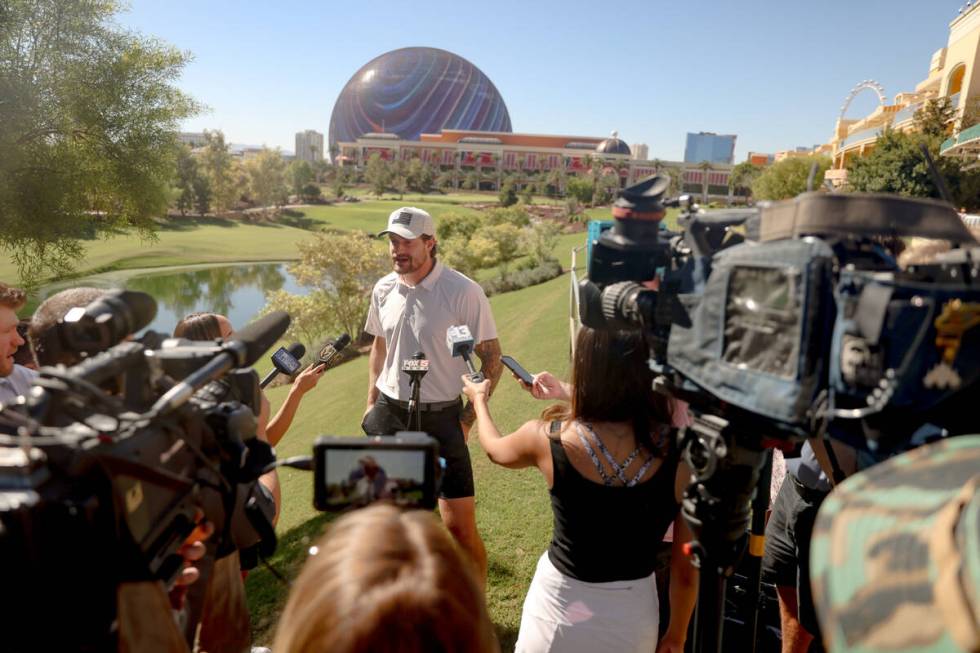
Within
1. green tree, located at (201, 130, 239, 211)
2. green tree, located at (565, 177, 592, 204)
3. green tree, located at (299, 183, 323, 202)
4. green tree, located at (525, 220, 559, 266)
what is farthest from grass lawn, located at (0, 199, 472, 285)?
green tree, located at (525, 220, 559, 266)

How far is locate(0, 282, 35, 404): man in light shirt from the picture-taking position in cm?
287

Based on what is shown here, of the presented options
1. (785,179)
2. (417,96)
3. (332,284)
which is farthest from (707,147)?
(332,284)

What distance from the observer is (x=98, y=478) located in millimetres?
1019

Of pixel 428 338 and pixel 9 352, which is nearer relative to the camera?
pixel 9 352

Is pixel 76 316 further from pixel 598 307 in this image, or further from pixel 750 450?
pixel 750 450

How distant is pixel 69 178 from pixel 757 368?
44.9 feet

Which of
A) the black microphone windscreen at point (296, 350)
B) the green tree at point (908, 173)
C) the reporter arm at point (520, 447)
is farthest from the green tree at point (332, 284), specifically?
the reporter arm at point (520, 447)

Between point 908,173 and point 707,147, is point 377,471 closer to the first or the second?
point 908,173

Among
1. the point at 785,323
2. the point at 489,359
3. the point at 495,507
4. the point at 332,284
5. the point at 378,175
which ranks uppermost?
the point at 378,175

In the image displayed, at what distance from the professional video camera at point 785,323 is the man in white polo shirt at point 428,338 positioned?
2091mm

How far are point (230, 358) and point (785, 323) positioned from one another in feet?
4.03

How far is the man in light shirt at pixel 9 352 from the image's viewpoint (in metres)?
2.87

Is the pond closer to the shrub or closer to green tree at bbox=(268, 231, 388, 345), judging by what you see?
green tree at bbox=(268, 231, 388, 345)

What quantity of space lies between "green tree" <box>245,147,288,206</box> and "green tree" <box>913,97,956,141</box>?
5777 centimetres
